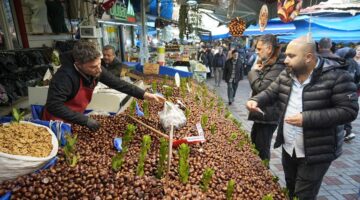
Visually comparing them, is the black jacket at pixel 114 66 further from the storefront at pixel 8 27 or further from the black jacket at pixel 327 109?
the black jacket at pixel 327 109

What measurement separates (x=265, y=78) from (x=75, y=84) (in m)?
2.22

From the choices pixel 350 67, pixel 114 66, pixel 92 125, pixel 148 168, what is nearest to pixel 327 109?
pixel 148 168

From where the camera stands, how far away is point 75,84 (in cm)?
251

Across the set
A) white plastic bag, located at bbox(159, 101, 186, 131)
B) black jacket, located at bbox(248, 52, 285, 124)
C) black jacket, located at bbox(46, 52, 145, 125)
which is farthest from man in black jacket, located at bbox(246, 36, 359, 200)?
black jacket, located at bbox(46, 52, 145, 125)

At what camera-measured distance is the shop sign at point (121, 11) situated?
254 inches

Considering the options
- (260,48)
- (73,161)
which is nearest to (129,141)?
(73,161)

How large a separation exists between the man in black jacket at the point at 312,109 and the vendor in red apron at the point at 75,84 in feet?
5.40

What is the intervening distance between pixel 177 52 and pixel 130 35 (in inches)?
183

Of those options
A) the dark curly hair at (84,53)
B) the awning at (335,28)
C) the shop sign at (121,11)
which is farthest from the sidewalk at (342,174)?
the shop sign at (121,11)

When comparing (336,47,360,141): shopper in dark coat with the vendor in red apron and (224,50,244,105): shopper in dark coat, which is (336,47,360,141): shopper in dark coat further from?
the vendor in red apron

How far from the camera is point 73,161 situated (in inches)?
70.9

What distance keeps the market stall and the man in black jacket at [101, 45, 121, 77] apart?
200 centimetres

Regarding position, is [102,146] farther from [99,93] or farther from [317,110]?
[317,110]

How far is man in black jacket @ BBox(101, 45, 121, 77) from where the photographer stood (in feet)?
15.5
